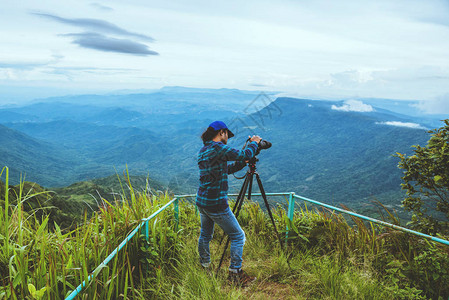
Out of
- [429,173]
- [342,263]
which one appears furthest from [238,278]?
[429,173]

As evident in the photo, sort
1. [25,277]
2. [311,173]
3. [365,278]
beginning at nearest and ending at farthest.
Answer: [25,277], [365,278], [311,173]

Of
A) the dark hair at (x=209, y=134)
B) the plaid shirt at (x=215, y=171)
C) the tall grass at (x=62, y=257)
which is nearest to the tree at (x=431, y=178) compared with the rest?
the plaid shirt at (x=215, y=171)

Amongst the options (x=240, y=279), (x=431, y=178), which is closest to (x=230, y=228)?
(x=240, y=279)

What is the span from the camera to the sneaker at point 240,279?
308 centimetres

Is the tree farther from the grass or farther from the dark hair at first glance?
the dark hair

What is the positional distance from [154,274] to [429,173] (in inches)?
160

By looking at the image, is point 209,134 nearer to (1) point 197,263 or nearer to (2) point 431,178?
(1) point 197,263

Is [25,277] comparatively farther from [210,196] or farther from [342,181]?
[342,181]

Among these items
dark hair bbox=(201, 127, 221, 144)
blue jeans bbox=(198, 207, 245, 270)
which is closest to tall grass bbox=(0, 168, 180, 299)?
blue jeans bbox=(198, 207, 245, 270)

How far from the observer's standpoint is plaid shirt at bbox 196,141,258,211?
9.59 ft

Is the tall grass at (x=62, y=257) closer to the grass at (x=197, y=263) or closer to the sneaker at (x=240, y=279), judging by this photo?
the grass at (x=197, y=263)

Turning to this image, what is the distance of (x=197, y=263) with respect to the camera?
347 cm

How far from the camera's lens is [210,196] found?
302cm

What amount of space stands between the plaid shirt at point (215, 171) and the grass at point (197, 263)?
0.68 metres
